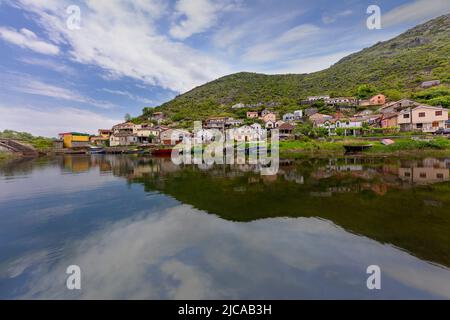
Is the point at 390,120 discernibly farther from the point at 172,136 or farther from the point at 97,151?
the point at 97,151

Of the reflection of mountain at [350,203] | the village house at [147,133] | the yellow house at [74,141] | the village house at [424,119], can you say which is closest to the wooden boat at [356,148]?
the village house at [424,119]

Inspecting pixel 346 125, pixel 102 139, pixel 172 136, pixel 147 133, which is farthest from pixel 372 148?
pixel 102 139

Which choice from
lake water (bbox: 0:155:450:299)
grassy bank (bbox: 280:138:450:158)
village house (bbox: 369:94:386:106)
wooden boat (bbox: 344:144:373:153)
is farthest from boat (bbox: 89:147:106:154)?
village house (bbox: 369:94:386:106)

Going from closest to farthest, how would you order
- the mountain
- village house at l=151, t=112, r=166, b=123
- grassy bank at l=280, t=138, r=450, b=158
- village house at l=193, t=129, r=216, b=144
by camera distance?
grassy bank at l=280, t=138, r=450, b=158 → village house at l=193, t=129, r=216, b=144 → the mountain → village house at l=151, t=112, r=166, b=123

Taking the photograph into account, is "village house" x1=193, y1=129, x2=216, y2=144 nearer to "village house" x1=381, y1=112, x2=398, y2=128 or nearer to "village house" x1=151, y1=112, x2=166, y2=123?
"village house" x1=381, y1=112, x2=398, y2=128

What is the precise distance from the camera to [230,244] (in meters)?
7.23

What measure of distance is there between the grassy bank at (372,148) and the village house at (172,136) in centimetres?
3549

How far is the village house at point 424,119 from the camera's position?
4231cm

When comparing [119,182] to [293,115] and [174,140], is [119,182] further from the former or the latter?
[293,115]

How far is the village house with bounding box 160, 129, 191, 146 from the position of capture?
6800cm

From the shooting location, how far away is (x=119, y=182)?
733 inches

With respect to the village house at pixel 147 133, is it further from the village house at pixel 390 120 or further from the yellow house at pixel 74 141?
the village house at pixel 390 120

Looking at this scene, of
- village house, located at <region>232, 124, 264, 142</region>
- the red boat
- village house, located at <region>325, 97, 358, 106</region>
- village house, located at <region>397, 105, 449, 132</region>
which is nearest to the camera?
village house, located at <region>397, 105, 449, 132</region>

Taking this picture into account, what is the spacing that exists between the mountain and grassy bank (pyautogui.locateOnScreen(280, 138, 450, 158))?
30.6 meters
